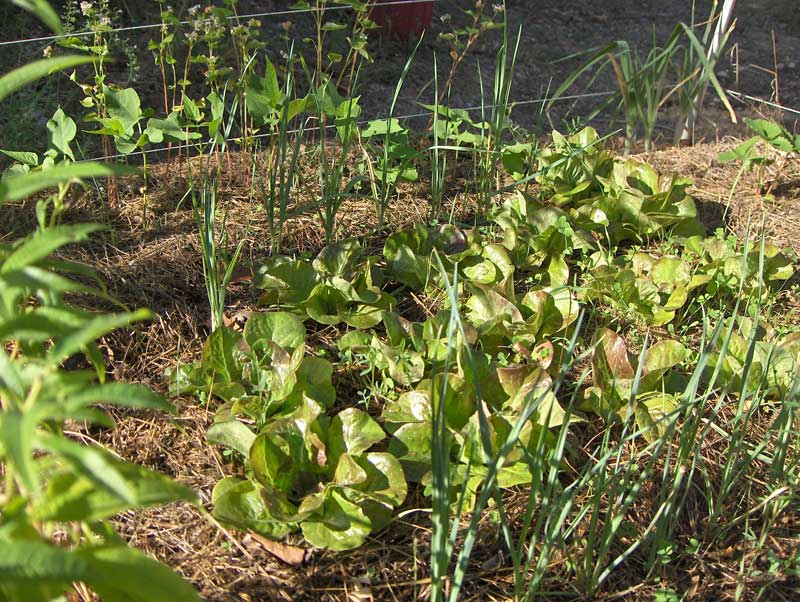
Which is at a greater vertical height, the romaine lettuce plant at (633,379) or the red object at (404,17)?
the red object at (404,17)

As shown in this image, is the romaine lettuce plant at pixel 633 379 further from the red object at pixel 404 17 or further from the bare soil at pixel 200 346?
the red object at pixel 404 17

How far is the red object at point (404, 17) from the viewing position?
13.4 feet

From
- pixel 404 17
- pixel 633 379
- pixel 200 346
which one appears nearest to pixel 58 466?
pixel 200 346

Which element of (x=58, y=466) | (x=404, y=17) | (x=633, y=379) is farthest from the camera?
(x=404, y=17)

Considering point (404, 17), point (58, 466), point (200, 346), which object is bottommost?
point (200, 346)

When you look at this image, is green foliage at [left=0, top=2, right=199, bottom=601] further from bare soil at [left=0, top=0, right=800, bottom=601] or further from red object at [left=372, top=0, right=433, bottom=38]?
red object at [left=372, top=0, right=433, bottom=38]

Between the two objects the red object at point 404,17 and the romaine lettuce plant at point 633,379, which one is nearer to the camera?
the romaine lettuce plant at point 633,379

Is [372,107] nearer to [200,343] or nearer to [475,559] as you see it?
[200,343]

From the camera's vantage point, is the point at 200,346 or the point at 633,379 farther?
the point at 200,346

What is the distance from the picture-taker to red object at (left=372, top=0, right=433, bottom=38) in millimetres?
4078

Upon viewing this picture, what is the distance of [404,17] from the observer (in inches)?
161

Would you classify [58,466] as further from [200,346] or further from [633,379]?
[633,379]

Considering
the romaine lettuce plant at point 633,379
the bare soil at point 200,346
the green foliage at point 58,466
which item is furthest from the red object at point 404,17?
the green foliage at point 58,466

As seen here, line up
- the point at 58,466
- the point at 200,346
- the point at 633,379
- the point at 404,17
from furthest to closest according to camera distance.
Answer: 1. the point at 404,17
2. the point at 200,346
3. the point at 633,379
4. the point at 58,466
